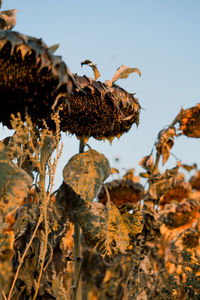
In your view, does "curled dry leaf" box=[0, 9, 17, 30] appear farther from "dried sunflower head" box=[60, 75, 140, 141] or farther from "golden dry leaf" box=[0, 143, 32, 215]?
"golden dry leaf" box=[0, 143, 32, 215]

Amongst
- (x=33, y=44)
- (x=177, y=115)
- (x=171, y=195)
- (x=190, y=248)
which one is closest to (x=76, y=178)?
(x=33, y=44)

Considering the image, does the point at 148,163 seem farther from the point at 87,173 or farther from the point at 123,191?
the point at 87,173

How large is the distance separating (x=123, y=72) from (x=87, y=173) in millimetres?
442

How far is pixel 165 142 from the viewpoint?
2184mm

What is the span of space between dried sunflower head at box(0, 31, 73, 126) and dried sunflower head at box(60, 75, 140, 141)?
196mm

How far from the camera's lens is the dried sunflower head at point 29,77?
88 cm

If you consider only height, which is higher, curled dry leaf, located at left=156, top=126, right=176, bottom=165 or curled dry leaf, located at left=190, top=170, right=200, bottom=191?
curled dry leaf, located at left=190, top=170, right=200, bottom=191

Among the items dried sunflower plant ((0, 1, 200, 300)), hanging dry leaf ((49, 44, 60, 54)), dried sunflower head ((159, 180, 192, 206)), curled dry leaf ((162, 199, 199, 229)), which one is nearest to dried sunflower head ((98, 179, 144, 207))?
curled dry leaf ((162, 199, 199, 229))

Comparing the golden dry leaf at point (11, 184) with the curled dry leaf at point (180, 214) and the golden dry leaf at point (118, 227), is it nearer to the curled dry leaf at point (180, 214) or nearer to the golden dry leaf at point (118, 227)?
the golden dry leaf at point (118, 227)

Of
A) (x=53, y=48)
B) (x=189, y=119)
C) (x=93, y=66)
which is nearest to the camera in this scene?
(x=53, y=48)

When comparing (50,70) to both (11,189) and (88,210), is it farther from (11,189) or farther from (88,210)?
(88,210)

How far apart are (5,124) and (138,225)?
2.39ft

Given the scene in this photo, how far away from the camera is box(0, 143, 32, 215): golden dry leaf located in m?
0.80

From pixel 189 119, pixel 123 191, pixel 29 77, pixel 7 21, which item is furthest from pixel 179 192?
pixel 29 77
